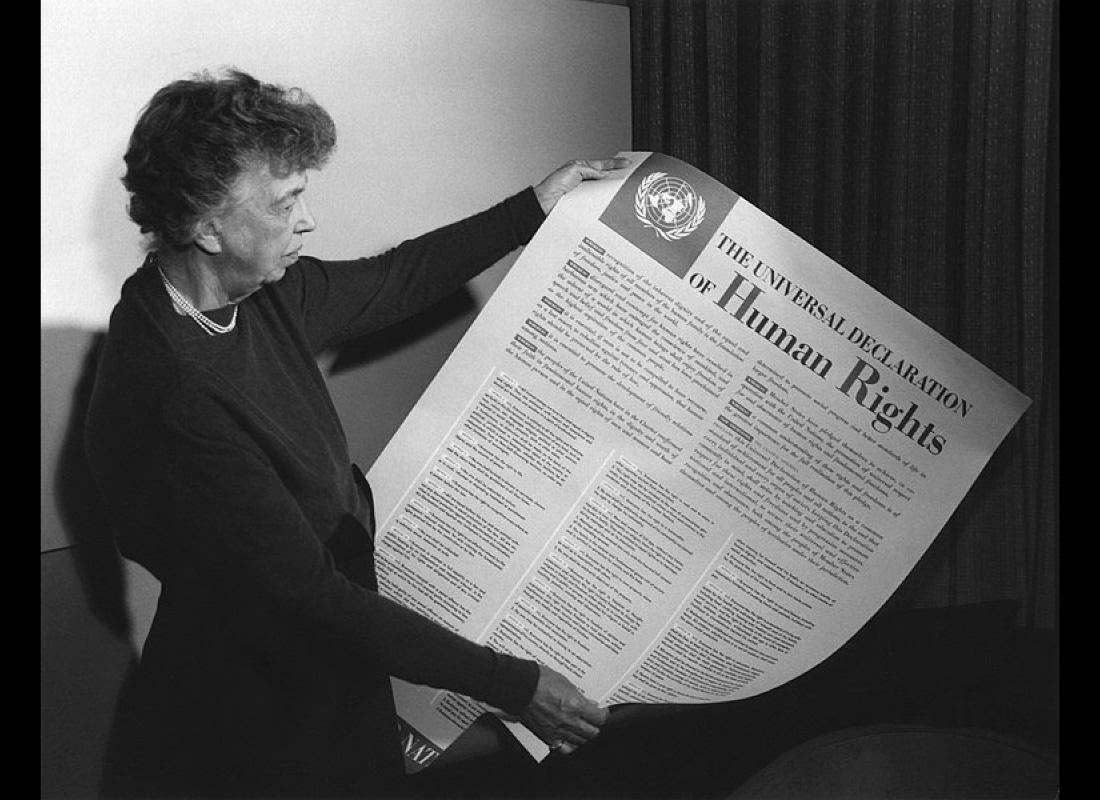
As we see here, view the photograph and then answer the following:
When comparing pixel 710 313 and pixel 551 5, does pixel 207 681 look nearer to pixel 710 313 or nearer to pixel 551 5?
pixel 710 313

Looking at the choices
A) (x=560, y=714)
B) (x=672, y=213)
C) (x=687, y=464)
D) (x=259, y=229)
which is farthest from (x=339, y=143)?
(x=560, y=714)

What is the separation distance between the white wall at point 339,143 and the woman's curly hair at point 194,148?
0.02 metres

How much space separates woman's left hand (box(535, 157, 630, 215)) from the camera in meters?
1.07

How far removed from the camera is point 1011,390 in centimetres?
105

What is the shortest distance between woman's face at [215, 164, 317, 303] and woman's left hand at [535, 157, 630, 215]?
0.24 metres

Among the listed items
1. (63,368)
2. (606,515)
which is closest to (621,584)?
(606,515)

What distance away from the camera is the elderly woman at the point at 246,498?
2.89ft

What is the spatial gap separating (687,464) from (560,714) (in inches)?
10.2

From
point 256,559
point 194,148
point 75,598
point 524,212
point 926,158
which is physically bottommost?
point 75,598

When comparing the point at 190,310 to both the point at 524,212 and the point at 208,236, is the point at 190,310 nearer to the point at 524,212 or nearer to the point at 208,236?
the point at 208,236

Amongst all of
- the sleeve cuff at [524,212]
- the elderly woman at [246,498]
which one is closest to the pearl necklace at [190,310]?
the elderly woman at [246,498]

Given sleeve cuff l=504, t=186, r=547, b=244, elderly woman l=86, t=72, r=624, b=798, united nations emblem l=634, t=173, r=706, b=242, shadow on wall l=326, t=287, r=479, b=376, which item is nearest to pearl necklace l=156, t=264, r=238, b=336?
elderly woman l=86, t=72, r=624, b=798

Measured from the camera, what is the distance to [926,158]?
1083mm

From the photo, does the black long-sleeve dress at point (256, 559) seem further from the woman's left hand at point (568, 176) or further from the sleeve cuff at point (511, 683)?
the woman's left hand at point (568, 176)
